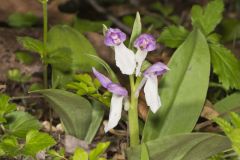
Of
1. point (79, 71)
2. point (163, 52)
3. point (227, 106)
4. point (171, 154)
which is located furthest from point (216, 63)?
point (171, 154)

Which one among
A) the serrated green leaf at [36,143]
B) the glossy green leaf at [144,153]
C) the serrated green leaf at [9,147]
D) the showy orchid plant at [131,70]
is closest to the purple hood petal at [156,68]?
the showy orchid plant at [131,70]

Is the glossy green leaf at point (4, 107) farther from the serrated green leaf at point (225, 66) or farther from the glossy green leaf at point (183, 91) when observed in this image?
the serrated green leaf at point (225, 66)

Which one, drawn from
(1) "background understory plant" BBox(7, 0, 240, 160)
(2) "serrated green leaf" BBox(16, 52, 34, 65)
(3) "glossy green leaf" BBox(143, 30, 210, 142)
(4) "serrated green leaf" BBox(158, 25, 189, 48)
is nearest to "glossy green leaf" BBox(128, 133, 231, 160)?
(1) "background understory plant" BBox(7, 0, 240, 160)

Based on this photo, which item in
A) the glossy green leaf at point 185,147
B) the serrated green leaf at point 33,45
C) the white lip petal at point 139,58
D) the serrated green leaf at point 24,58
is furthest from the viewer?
the serrated green leaf at point 24,58

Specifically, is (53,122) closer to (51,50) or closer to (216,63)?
(51,50)

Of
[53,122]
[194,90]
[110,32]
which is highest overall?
[110,32]

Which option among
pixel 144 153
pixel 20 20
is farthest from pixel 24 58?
pixel 144 153
